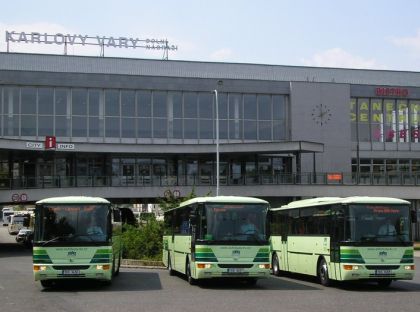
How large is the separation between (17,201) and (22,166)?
38.9ft

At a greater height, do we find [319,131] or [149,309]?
[319,131]

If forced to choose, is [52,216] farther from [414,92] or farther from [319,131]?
[414,92]

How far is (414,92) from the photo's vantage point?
65938 millimetres

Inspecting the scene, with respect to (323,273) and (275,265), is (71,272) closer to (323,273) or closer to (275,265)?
(323,273)

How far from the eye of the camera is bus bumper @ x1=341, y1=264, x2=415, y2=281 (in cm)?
1955

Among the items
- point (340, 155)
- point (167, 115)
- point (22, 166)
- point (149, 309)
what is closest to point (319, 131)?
point (340, 155)

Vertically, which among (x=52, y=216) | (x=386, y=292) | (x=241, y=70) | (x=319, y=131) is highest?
(x=241, y=70)

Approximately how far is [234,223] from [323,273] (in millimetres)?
3264

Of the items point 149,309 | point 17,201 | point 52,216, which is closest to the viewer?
point 149,309

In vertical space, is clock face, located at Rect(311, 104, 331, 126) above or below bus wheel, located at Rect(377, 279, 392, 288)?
above

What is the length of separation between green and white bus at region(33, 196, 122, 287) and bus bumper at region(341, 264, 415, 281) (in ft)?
21.7

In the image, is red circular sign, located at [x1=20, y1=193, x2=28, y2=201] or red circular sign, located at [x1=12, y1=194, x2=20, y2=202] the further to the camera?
red circular sign, located at [x1=20, y1=193, x2=28, y2=201]

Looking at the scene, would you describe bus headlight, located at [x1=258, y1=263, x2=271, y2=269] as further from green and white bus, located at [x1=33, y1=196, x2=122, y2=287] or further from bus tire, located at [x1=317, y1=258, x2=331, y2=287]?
green and white bus, located at [x1=33, y1=196, x2=122, y2=287]

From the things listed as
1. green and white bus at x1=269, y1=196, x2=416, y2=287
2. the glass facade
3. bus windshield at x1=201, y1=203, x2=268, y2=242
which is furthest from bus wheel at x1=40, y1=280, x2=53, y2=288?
the glass facade
